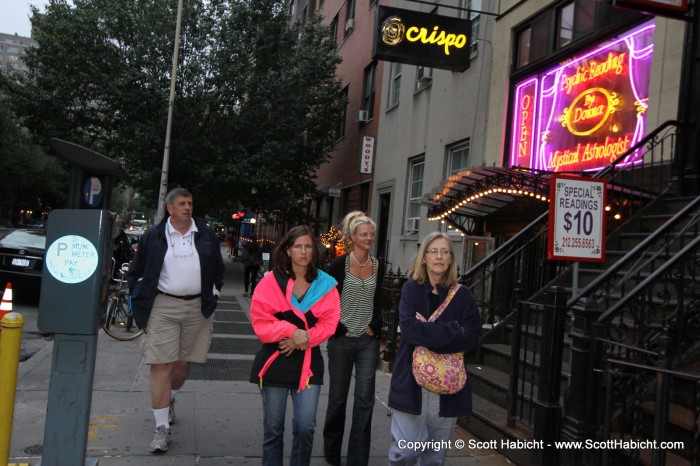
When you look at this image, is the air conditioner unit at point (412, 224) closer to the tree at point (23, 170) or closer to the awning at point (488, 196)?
the awning at point (488, 196)

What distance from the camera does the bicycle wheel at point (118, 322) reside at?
8734 mm

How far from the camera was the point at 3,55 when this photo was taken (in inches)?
7249

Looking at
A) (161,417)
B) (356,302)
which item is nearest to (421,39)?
(356,302)

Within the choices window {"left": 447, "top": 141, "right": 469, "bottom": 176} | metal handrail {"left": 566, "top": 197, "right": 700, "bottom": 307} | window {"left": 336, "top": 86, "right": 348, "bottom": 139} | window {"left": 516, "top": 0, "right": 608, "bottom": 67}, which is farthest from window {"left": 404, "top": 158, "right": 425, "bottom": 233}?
metal handrail {"left": 566, "top": 197, "right": 700, "bottom": 307}

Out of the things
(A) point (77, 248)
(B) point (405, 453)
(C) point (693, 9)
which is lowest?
(B) point (405, 453)

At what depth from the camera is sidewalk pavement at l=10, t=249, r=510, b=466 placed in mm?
4363

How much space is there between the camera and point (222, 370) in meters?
7.16

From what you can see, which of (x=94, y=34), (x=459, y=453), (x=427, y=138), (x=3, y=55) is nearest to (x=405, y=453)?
(x=459, y=453)

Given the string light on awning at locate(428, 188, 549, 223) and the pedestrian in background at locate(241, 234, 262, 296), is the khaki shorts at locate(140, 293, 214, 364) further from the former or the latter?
the pedestrian in background at locate(241, 234, 262, 296)

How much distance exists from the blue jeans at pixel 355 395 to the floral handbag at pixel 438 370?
84 cm

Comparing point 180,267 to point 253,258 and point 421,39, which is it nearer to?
point 421,39

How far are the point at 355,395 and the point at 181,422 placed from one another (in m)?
1.76

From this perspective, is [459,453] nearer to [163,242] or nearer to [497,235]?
[163,242]

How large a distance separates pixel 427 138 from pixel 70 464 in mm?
11552
